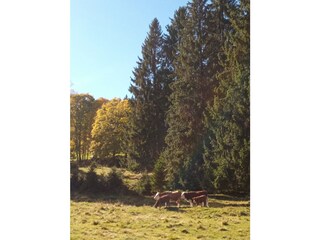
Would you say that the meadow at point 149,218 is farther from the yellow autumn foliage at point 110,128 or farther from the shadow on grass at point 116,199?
the yellow autumn foliage at point 110,128

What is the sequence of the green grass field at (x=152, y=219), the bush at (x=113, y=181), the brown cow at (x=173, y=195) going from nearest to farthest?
the green grass field at (x=152, y=219), the brown cow at (x=173, y=195), the bush at (x=113, y=181)

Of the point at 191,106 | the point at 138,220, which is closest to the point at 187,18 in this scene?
the point at 191,106

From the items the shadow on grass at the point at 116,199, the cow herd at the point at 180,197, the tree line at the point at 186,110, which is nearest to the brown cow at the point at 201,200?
the cow herd at the point at 180,197

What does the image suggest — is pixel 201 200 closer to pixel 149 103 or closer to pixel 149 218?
pixel 149 218

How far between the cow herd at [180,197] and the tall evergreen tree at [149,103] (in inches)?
12.6

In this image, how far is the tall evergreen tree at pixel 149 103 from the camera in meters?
4.31

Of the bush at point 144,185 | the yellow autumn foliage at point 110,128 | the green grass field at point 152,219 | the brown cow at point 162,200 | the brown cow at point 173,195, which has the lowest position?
the green grass field at point 152,219

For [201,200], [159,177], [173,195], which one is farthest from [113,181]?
[201,200]

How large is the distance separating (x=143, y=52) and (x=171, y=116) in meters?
0.74

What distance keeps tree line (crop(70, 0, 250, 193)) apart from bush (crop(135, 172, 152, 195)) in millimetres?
75

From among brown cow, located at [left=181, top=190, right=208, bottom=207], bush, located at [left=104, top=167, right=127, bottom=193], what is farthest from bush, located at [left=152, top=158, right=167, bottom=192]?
bush, located at [left=104, top=167, right=127, bottom=193]

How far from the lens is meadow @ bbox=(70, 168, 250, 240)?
4090mm

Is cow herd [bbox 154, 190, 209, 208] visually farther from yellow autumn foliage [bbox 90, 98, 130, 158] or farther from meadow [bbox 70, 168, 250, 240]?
yellow autumn foliage [bbox 90, 98, 130, 158]
